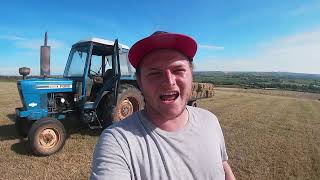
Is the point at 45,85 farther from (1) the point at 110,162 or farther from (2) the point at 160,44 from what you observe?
(1) the point at 110,162

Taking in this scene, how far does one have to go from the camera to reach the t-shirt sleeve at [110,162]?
1342 millimetres

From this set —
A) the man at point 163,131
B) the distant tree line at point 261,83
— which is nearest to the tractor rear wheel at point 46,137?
the man at point 163,131

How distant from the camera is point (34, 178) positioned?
524cm

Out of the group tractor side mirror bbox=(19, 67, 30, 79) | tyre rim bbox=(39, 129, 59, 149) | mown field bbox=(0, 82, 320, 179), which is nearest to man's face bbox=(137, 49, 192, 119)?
mown field bbox=(0, 82, 320, 179)

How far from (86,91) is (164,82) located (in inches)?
261

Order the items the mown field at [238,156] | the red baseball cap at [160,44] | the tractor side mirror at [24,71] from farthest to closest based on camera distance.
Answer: the tractor side mirror at [24,71], the mown field at [238,156], the red baseball cap at [160,44]

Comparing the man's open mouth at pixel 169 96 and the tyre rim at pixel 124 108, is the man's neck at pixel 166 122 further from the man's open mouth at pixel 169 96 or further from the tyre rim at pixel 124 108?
the tyre rim at pixel 124 108

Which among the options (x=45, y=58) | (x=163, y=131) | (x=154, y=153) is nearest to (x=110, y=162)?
(x=154, y=153)

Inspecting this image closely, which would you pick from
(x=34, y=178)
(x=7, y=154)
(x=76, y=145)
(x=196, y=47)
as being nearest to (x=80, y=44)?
(x=76, y=145)

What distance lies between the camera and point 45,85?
25.1ft

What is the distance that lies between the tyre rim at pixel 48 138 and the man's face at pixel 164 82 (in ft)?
17.8

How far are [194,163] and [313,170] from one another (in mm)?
5373

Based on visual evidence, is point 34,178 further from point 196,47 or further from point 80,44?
point 196,47

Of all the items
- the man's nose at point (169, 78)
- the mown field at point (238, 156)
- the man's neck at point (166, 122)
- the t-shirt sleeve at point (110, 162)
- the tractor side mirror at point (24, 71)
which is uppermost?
the man's nose at point (169, 78)
